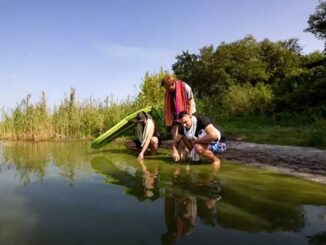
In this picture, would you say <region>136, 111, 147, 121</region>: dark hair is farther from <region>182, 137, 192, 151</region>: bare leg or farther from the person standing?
<region>182, 137, 192, 151</region>: bare leg

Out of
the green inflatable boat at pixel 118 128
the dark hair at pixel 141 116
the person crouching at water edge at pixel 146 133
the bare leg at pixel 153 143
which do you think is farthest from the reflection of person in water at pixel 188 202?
the green inflatable boat at pixel 118 128

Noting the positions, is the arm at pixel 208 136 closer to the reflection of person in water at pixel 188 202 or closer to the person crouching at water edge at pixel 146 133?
the reflection of person in water at pixel 188 202

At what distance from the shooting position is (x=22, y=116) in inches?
514

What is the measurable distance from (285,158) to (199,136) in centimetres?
191

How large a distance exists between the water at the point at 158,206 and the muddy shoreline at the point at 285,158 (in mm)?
520

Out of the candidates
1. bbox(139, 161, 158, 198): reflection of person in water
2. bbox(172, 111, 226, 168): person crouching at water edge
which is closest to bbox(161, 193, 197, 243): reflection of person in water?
bbox(139, 161, 158, 198): reflection of person in water

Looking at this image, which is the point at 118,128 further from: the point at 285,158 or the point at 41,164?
the point at 285,158

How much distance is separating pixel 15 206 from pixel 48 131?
31.3 ft

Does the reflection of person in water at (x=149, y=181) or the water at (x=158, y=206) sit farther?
the reflection of person in water at (x=149, y=181)

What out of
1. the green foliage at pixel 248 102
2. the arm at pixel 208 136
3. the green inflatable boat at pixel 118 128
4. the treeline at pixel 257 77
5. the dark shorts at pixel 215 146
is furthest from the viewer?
the green foliage at pixel 248 102

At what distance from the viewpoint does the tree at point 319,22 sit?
2377 centimetres

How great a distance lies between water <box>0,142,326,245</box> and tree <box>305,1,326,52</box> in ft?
66.6

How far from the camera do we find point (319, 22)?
24078 millimetres

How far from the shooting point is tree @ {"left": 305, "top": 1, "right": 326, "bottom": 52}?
23766mm
